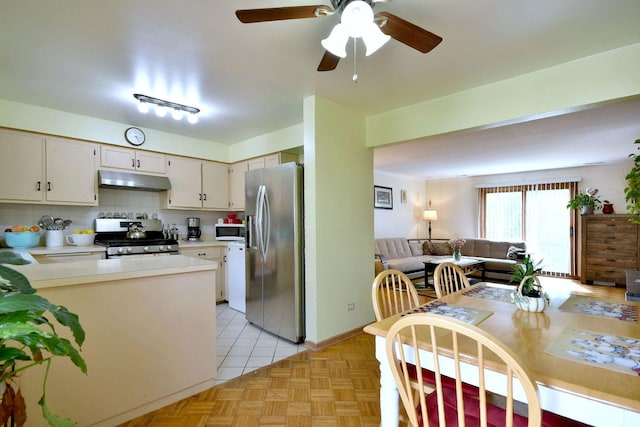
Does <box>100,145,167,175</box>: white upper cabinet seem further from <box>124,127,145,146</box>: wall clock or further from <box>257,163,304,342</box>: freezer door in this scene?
<box>257,163,304,342</box>: freezer door

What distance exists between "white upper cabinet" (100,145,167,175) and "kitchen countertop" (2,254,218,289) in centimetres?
186

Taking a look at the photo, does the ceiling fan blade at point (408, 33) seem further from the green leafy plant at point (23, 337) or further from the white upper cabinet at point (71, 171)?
the white upper cabinet at point (71, 171)

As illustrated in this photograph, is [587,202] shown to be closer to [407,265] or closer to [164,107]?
[407,265]

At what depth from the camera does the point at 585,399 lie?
0.93 metres

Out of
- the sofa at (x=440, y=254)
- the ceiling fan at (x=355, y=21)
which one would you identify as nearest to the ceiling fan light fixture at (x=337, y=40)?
the ceiling fan at (x=355, y=21)

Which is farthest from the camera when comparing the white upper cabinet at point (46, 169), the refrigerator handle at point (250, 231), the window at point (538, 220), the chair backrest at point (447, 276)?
the window at point (538, 220)

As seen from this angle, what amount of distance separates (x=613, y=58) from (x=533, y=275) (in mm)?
1570

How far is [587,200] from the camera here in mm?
5715

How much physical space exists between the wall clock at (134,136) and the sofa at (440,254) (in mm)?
3668

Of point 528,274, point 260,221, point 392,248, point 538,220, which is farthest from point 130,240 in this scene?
point 538,220

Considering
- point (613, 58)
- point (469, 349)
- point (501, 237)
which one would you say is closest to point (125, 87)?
point (469, 349)

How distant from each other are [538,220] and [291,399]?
6576 mm

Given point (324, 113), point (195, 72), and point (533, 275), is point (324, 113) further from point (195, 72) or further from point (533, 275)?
point (533, 275)

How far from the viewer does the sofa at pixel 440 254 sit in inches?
221
